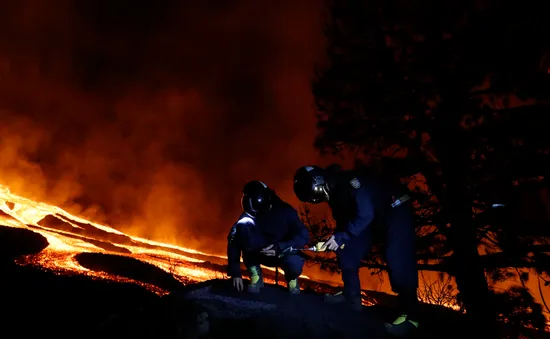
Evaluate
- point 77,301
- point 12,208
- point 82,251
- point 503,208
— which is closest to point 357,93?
point 503,208

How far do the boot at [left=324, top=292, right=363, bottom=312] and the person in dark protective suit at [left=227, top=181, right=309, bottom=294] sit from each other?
0.47m

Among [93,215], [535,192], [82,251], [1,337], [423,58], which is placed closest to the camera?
[1,337]

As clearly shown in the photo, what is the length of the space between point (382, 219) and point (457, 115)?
127 inches

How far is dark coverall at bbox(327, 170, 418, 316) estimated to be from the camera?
4.31 meters

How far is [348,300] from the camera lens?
4945mm

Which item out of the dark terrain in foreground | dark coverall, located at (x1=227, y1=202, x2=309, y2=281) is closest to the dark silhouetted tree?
the dark terrain in foreground

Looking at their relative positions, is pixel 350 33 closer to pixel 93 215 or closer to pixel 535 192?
pixel 535 192

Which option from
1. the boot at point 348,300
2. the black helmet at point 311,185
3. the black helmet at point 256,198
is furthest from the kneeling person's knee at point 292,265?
the black helmet at point 311,185

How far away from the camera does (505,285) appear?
287 inches

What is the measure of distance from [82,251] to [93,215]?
36.0 ft

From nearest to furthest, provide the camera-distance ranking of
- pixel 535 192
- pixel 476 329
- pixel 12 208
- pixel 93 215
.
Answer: pixel 476 329 < pixel 535 192 < pixel 12 208 < pixel 93 215

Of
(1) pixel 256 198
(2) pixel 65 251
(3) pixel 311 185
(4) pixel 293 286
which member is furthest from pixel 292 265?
(2) pixel 65 251

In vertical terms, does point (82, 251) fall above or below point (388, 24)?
below

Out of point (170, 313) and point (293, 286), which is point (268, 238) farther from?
point (170, 313)
